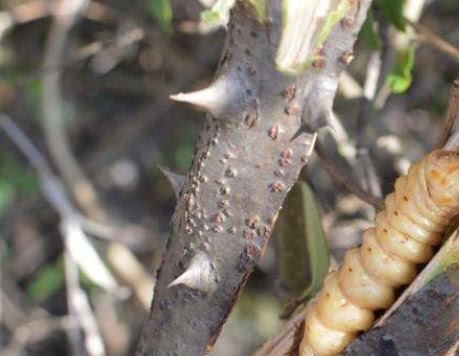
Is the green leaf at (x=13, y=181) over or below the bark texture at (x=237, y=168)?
below

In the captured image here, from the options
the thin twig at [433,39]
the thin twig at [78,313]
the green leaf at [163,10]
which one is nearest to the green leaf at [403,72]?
the thin twig at [433,39]

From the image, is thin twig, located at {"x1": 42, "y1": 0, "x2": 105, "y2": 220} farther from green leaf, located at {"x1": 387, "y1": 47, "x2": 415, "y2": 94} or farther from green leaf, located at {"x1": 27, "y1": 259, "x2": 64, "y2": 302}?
green leaf, located at {"x1": 387, "y1": 47, "x2": 415, "y2": 94}

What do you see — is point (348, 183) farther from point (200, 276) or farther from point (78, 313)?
point (78, 313)

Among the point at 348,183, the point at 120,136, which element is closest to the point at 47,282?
the point at 120,136

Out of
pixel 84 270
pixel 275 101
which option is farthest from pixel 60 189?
pixel 275 101

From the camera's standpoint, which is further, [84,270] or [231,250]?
[84,270]

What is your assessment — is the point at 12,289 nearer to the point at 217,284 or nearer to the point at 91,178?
the point at 91,178

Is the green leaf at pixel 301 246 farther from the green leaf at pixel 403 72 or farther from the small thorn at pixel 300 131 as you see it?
the small thorn at pixel 300 131
